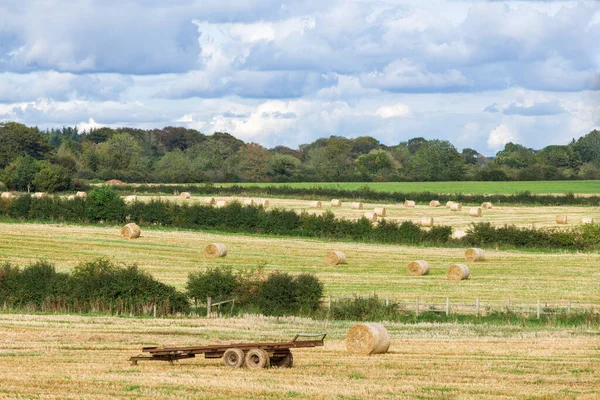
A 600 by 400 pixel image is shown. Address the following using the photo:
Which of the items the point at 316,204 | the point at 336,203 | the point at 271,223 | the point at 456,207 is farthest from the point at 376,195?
the point at 271,223

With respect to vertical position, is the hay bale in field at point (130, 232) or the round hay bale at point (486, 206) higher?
the round hay bale at point (486, 206)

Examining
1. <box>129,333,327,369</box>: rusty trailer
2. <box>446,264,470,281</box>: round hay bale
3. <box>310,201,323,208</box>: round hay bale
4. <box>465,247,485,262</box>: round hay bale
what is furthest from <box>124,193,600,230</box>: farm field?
<box>129,333,327,369</box>: rusty trailer

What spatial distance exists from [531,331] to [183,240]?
115ft

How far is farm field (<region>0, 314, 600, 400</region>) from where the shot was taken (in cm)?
1852

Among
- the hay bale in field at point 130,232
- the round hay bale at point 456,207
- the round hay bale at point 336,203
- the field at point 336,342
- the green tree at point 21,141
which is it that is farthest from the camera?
the green tree at point 21,141

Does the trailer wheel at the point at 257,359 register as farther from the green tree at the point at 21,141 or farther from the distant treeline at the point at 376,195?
the green tree at the point at 21,141

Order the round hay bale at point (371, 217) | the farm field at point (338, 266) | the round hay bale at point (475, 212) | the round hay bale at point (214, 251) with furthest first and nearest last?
1. the round hay bale at point (475, 212)
2. the round hay bale at point (371, 217)
3. the round hay bale at point (214, 251)
4. the farm field at point (338, 266)

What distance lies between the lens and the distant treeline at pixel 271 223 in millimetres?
63312

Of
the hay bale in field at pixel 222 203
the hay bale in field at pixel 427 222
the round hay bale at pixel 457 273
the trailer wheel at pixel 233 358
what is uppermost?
the hay bale in field at pixel 222 203

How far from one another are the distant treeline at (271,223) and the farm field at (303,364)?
32.6m

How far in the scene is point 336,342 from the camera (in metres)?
27.1

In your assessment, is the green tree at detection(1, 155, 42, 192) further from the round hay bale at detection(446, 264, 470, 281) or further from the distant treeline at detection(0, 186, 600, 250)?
the round hay bale at detection(446, 264, 470, 281)

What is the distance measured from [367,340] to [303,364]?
8.37 feet

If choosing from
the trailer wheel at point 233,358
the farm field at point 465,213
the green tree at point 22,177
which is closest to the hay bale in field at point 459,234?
the farm field at point 465,213
